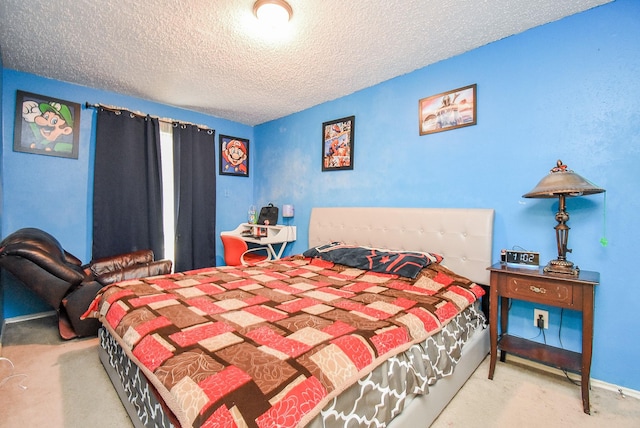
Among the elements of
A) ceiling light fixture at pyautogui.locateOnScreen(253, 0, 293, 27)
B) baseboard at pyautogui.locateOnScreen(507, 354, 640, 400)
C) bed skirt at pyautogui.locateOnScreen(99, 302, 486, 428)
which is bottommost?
baseboard at pyautogui.locateOnScreen(507, 354, 640, 400)

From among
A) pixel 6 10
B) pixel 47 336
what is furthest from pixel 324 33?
pixel 47 336

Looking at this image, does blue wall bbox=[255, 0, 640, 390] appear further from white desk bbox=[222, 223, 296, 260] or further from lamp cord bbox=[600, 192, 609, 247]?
white desk bbox=[222, 223, 296, 260]

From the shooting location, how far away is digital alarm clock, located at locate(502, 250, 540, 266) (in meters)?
1.94

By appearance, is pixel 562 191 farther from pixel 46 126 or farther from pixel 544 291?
pixel 46 126

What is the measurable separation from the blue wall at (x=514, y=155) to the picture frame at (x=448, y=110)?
6cm

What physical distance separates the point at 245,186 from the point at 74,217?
7.06 feet

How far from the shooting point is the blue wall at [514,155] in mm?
1821

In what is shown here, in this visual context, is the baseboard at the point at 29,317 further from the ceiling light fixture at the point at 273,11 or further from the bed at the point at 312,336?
the ceiling light fixture at the point at 273,11

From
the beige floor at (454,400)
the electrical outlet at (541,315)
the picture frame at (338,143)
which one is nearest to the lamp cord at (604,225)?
the electrical outlet at (541,315)

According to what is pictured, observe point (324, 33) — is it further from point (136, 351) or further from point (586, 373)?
point (586, 373)

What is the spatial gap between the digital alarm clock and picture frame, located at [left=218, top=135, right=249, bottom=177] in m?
3.69

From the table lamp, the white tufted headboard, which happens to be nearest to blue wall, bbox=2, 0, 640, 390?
the white tufted headboard

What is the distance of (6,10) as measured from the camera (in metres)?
1.99

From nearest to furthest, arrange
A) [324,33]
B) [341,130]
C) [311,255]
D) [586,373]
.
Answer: [586,373]
[324,33]
[311,255]
[341,130]
